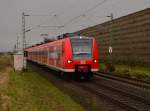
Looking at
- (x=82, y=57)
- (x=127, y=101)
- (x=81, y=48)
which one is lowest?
(x=127, y=101)

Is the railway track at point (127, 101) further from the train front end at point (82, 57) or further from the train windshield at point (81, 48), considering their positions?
the train windshield at point (81, 48)

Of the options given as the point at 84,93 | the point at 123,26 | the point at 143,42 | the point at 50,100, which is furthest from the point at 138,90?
the point at 123,26

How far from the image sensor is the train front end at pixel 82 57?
23.4 metres

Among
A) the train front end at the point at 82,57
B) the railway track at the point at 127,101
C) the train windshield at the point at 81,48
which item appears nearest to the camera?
the railway track at the point at 127,101

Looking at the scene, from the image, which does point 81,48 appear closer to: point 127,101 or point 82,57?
point 82,57

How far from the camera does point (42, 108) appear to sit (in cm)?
1261

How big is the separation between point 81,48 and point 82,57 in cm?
59

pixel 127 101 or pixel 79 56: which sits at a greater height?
pixel 79 56

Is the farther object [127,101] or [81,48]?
[81,48]

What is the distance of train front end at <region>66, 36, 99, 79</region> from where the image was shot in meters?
23.4

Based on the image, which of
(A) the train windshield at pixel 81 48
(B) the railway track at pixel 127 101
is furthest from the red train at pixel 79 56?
(B) the railway track at pixel 127 101

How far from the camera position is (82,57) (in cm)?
2355

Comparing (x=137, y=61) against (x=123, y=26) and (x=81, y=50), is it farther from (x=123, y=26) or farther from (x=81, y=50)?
(x=81, y=50)

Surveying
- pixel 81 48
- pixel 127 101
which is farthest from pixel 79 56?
pixel 127 101
